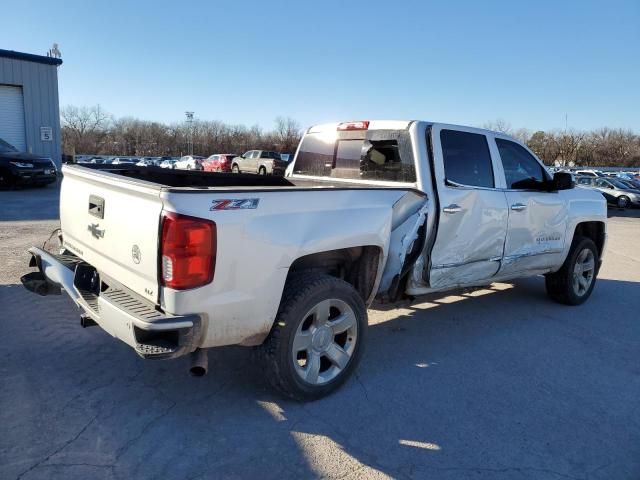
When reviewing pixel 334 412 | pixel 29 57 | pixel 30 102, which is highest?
pixel 29 57

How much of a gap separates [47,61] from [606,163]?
86195 millimetres

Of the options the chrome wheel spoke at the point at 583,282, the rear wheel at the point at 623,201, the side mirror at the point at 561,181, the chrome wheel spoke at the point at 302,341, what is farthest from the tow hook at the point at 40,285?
the rear wheel at the point at 623,201

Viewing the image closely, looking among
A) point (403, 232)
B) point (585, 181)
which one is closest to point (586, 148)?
point (585, 181)

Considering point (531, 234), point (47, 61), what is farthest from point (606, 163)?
point (531, 234)

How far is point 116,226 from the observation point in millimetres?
3100

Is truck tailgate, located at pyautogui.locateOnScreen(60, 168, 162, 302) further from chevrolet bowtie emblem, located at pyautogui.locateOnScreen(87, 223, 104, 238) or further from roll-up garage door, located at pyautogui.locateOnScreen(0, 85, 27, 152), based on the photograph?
roll-up garage door, located at pyautogui.locateOnScreen(0, 85, 27, 152)

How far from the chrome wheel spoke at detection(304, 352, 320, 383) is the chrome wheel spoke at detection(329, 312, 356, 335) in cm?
23

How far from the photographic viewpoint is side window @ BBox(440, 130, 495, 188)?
4.37 m

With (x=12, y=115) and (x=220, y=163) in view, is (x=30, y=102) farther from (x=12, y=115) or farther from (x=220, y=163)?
(x=220, y=163)

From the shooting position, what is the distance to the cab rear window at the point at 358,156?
4.31m

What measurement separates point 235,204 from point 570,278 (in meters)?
4.65

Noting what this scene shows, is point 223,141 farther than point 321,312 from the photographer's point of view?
Yes

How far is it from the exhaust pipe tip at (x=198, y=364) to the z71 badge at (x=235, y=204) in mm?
880

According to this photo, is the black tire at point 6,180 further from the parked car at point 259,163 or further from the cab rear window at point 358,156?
the parked car at point 259,163
